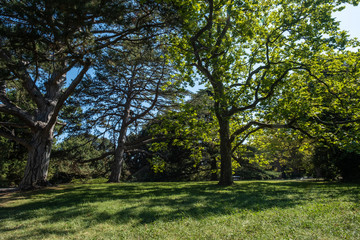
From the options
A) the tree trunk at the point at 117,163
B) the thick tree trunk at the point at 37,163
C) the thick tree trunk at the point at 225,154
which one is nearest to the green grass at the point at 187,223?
the thick tree trunk at the point at 37,163

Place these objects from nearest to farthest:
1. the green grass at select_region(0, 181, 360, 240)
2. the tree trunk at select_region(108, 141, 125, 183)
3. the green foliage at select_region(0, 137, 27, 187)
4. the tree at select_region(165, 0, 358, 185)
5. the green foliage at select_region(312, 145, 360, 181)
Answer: the green grass at select_region(0, 181, 360, 240)
the tree at select_region(165, 0, 358, 185)
the green foliage at select_region(312, 145, 360, 181)
the tree trunk at select_region(108, 141, 125, 183)
the green foliage at select_region(0, 137, 27, 187)

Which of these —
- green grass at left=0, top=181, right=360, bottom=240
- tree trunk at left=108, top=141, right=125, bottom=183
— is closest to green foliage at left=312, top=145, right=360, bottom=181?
green grass at left=0, top=181, right=360, bottom=240

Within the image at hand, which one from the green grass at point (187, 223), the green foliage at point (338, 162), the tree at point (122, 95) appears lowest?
the green grass at point (187, 223)

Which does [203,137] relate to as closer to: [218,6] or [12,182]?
[218,6]

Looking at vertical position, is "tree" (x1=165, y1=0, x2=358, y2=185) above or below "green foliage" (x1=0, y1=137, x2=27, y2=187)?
A: above

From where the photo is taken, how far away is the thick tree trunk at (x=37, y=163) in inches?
424

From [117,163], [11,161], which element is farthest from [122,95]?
[11,161]

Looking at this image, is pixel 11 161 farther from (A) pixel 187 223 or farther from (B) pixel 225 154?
(A) pixel 187 223

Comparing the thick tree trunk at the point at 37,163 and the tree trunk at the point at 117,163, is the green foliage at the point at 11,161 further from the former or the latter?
the thick tree trunk at the point at 37,163

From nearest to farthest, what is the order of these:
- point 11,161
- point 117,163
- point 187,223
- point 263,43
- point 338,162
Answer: point 187,223
point 263,43
point 338,162
point 117,163
point 11,161

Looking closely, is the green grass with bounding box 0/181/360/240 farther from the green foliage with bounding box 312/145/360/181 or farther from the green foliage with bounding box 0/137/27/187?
the green foliage with bounding box 0/137/27/187

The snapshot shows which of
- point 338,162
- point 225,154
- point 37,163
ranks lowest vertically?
point 37,163

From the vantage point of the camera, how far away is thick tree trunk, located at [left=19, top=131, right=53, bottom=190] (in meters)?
10.8

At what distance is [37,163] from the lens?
10938 millimetres
